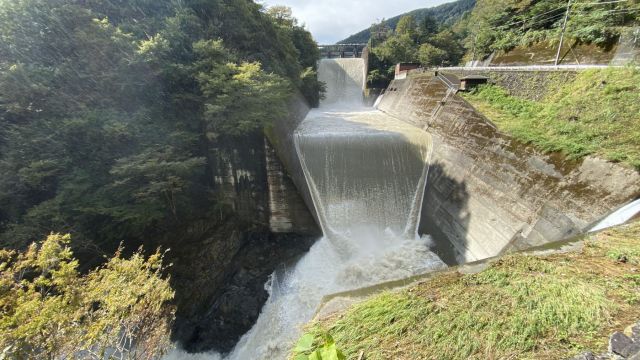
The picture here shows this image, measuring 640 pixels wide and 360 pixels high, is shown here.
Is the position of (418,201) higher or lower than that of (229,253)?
higher

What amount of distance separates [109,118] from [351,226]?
8.15m

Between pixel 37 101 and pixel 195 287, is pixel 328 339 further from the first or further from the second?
pixel 37 101

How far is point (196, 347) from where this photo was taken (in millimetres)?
7121

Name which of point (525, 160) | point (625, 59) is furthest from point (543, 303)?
point (625, 59)

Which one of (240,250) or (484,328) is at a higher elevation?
(484,328)

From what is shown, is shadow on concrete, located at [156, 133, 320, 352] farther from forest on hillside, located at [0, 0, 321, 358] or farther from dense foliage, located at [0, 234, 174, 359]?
dense foliage, located at [0, 234, 174, 359]

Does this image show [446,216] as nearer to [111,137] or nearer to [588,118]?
[588,118]

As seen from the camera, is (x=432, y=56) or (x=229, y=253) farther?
(x=432, y=56)

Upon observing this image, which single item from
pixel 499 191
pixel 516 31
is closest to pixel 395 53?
pixel 516 31

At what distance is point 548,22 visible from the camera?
A: 13016mm

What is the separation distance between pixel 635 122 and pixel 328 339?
349 inches

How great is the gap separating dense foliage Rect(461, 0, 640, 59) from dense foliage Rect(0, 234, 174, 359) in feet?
50.8

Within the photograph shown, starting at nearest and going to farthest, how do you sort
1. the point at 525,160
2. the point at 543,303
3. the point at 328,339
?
1. the point at 328,339
2. the point at 543,303
3. the point at 525,160

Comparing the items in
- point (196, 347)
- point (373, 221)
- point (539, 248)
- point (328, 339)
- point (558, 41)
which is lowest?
point (196, 347)
